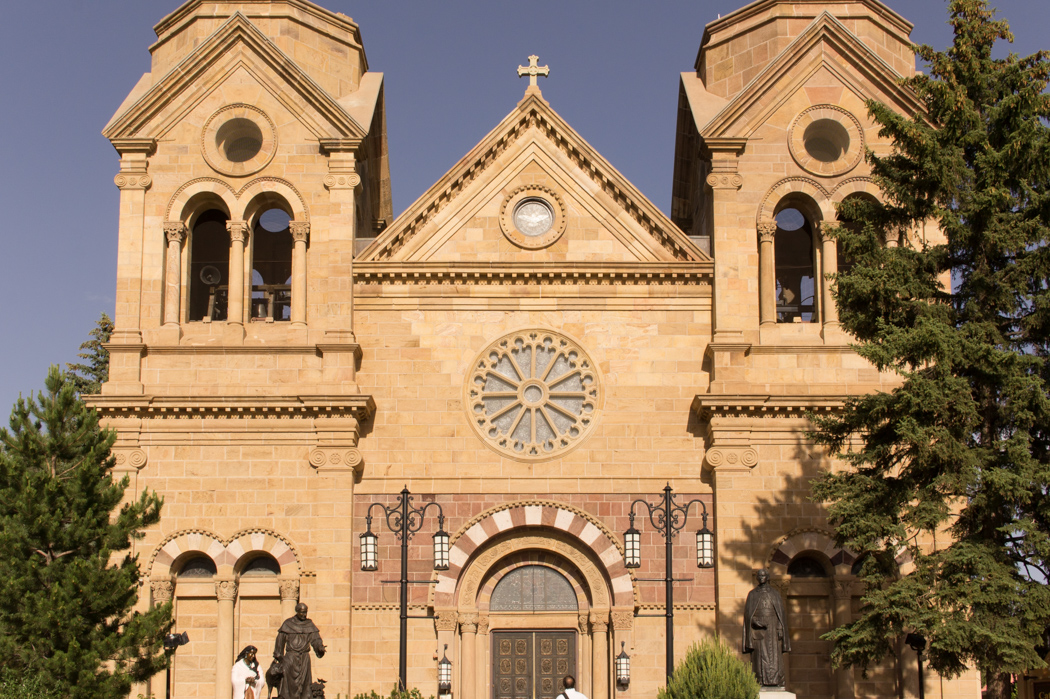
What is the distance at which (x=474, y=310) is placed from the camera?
1238 inches

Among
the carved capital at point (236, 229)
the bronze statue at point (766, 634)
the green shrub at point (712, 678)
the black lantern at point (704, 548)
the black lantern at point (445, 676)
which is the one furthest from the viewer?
the carved capital at point (236, 229)

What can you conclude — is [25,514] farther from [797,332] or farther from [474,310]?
[797,332]

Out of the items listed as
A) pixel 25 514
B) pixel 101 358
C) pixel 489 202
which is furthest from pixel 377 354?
pixel 101 358

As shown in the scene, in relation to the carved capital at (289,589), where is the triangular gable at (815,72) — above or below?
above

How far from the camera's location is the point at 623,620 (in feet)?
96.6

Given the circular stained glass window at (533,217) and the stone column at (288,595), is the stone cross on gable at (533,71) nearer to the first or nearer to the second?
the circular stained glass window at (533,217)

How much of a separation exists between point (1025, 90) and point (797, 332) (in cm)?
827

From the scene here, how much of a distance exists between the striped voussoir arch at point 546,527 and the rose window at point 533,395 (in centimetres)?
125

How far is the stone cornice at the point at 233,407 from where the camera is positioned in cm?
2978

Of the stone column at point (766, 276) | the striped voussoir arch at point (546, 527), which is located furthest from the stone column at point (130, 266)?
the stone column at point (766, 276)

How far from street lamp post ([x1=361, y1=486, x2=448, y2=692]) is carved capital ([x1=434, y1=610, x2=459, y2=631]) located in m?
0.70

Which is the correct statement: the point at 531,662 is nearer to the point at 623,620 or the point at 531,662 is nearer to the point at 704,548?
the point at 623,620

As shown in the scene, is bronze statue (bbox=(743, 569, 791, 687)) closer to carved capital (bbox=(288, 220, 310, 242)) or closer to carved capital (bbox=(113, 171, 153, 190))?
carved capital (bbox=(288, 220, 310, 242))

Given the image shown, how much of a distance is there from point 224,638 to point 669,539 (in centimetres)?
973
